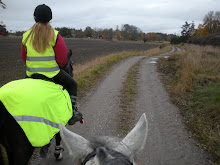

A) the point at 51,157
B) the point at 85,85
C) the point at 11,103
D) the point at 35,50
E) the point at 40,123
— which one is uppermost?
the point at 35,50

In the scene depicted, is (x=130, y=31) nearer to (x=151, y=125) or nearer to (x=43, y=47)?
(x=151, y=125)

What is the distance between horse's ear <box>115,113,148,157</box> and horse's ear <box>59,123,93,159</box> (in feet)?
0.93

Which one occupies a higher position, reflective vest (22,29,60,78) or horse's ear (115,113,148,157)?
reflective vest (22,29,60,78)

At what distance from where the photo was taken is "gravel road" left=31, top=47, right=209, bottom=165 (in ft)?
9.89

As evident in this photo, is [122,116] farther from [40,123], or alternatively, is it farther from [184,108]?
[40,123]

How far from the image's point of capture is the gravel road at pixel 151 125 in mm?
3016

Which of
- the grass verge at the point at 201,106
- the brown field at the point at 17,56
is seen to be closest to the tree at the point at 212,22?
the brown field at the point at 17,56

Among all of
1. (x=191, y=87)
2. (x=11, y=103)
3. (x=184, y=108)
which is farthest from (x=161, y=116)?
(x=11, y=103)

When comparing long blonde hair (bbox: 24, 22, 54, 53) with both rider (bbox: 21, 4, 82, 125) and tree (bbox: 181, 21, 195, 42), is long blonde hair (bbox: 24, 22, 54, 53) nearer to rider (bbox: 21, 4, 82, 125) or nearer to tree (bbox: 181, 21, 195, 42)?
rider (bbox: 21, 4, 82, 125)

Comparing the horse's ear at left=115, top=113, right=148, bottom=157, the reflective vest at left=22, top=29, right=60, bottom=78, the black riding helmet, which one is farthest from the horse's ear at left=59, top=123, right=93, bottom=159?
the black riding helmet

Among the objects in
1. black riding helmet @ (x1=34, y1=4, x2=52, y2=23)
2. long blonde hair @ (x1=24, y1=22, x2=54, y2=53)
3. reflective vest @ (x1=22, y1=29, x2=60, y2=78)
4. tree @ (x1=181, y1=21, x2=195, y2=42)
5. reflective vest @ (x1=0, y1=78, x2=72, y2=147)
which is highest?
tree @ (x1=181, y1=21, x2=195, y2=42)

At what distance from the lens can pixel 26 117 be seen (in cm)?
→ 137

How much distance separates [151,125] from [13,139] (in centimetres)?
364

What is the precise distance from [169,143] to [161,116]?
4.40 ft
